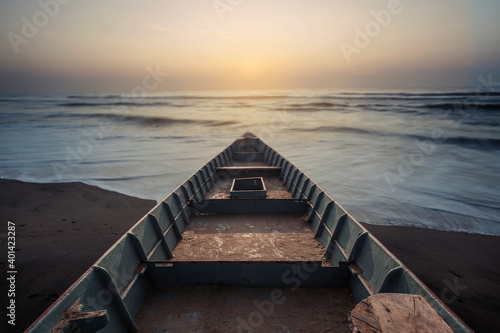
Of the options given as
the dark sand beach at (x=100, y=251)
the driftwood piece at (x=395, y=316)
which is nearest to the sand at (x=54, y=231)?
the dark sand beach at (x=100, y=251)

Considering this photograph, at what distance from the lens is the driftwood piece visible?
220cm

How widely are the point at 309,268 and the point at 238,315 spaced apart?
145 cm

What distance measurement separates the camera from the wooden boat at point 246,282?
109 inches

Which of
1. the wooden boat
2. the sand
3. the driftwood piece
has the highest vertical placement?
the driftwood piece

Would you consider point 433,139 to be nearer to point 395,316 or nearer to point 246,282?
point 246,282

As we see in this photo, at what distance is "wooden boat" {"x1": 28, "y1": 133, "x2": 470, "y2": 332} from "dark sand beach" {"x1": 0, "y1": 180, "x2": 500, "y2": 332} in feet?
12.8

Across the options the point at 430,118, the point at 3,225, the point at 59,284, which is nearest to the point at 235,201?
the point at 59,284

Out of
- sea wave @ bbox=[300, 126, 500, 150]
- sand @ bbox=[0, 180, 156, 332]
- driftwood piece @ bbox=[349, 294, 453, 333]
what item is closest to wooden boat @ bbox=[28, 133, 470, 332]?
driftwood piece @ bbox=[349, 294, 453, 333]

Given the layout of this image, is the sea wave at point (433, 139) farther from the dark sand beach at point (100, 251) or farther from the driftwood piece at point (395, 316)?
the driftwood piece at point (395, 316)

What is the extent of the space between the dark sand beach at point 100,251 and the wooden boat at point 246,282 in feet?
12.8

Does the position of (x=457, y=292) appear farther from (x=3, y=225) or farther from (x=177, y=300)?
(x=3, y=225)

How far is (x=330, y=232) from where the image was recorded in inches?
230

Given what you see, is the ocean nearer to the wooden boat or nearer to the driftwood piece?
the wooden boat

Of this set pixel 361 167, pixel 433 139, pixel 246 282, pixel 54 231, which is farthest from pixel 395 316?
pixel 433 139
